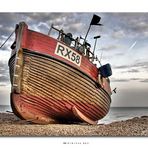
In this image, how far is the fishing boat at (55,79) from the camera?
243 cm

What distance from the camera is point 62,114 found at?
2.52 metres

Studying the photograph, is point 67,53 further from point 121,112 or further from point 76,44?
point 121,112

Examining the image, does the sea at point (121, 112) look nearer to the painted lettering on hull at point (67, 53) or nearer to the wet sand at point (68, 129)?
the wet sand at point (68, 129)

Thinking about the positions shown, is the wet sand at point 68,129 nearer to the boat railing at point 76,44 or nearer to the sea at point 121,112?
the sea at point 121,112

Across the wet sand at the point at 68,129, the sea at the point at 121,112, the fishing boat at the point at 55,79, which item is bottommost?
→ the wet sand at the point at 68,129

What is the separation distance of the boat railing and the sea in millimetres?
454

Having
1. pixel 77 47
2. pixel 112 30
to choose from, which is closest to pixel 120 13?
pixel 112 30

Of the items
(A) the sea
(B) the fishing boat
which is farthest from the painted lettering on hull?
(A) the sea

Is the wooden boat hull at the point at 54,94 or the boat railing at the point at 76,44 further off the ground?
the boat railing at the point at 76,44

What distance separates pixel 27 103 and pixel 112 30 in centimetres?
89

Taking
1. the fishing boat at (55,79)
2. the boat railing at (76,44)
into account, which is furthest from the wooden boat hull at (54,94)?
the boat railing at (76,44)

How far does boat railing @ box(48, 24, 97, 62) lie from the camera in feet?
8.02

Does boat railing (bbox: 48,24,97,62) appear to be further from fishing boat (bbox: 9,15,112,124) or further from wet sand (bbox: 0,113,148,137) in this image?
wet sand (bbox: 0,113,148,137)
